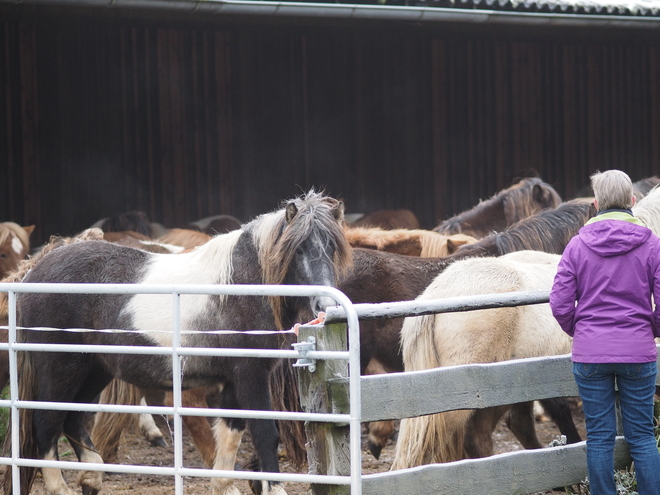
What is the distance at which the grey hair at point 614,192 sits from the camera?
375cm

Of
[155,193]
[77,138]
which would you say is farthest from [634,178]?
[77,138]

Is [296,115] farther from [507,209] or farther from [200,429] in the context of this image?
[200,429]

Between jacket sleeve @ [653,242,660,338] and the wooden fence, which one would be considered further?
jacket sleeve @ [653,242,660,338]

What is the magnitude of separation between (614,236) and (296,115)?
817cm

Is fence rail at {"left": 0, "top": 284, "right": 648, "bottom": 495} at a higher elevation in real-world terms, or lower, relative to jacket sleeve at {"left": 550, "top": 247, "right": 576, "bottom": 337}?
lower

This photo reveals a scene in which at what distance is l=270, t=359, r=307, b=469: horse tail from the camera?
5492 mm

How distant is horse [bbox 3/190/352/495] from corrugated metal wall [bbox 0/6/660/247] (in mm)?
5656

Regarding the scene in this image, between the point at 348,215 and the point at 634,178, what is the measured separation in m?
4.64

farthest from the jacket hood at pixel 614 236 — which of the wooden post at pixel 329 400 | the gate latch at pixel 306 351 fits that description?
the gate latch at pixel 306 351

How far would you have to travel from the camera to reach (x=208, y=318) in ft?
15.9

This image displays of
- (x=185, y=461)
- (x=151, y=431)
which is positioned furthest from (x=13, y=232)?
(x=185, y=461)

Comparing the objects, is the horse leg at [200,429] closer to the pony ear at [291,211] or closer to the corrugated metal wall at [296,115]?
the pony ear at [291,211]

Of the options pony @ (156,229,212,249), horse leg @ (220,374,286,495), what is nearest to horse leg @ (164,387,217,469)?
horse leg @ (220,374,286,495)

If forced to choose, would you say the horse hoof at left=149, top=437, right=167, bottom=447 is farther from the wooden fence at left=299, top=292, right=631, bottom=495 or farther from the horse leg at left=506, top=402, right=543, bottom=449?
the wooden fence at left=299, top=292, right=631, bottom=495
